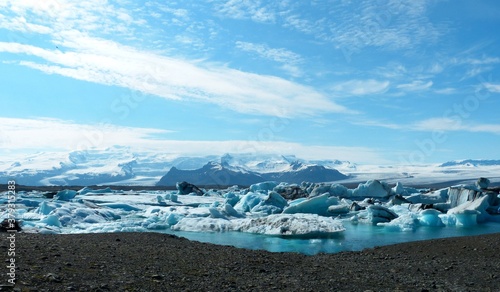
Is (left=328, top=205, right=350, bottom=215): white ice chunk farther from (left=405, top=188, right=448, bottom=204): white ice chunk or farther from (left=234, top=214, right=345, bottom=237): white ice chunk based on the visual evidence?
(left=405, top=188, right=448, bottom=204): white ice chunk

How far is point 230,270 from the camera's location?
820 cm

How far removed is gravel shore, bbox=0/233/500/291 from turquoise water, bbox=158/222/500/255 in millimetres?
3389

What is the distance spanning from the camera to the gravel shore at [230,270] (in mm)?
6418

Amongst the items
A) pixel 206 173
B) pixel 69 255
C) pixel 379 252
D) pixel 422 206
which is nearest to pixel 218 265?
pixel 69 255

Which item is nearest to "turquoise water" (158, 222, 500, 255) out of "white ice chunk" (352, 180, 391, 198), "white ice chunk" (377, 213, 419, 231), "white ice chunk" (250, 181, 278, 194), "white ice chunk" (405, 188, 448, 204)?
"white ice chunk" (377, 213, 419, 231)

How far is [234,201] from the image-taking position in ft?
111

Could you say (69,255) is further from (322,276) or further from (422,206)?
(422,206)

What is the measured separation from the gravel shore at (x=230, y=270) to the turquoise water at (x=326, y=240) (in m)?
3.39

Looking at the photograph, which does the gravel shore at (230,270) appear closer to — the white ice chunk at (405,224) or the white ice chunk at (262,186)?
the white ice chunk at (405,224)

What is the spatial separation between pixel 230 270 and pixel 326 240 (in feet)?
31.1

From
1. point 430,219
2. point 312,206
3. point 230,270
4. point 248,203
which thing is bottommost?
point 430,219

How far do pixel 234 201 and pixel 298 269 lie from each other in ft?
83.4

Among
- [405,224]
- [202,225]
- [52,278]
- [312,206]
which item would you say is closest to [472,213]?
[405,224]

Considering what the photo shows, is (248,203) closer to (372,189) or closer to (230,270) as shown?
(372,189)
